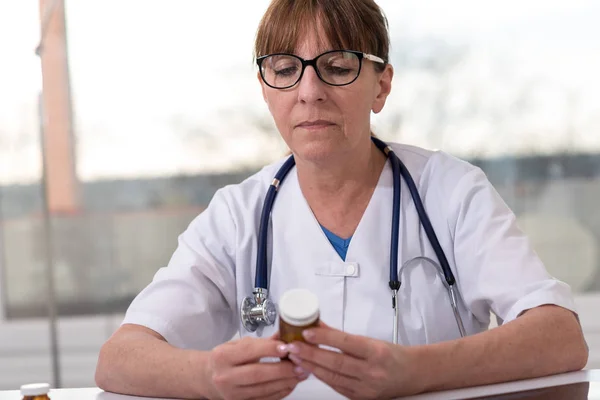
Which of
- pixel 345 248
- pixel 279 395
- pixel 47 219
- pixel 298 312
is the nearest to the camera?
pixel 298 312

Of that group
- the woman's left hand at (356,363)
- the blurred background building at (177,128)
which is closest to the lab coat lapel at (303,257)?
the woman's left hand at (356,363)

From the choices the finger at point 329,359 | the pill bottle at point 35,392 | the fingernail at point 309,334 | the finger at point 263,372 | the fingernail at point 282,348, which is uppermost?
the fingernail at point 309,334

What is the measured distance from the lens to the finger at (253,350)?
0.97 metres

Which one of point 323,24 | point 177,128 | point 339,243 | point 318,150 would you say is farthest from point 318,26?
point 177,128

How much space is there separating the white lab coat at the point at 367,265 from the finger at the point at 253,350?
36 centimetres

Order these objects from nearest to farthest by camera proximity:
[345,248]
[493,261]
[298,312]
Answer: [298,312], [493,261], [345,248]

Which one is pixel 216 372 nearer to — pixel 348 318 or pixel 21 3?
pixel 348 318

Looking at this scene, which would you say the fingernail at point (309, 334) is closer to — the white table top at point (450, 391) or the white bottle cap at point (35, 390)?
the white table top at point (450, 391)

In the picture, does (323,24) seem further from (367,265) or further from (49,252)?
(49,252)

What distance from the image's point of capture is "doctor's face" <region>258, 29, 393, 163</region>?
138cm

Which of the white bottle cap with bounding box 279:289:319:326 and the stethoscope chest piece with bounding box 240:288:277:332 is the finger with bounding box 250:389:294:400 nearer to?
the white bottle cap with bounding box 279:289:319:326

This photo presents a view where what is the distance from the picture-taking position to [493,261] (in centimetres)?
134

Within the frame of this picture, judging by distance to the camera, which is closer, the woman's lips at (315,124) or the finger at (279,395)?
the finger at (279,395)

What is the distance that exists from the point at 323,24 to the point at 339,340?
685 mm
